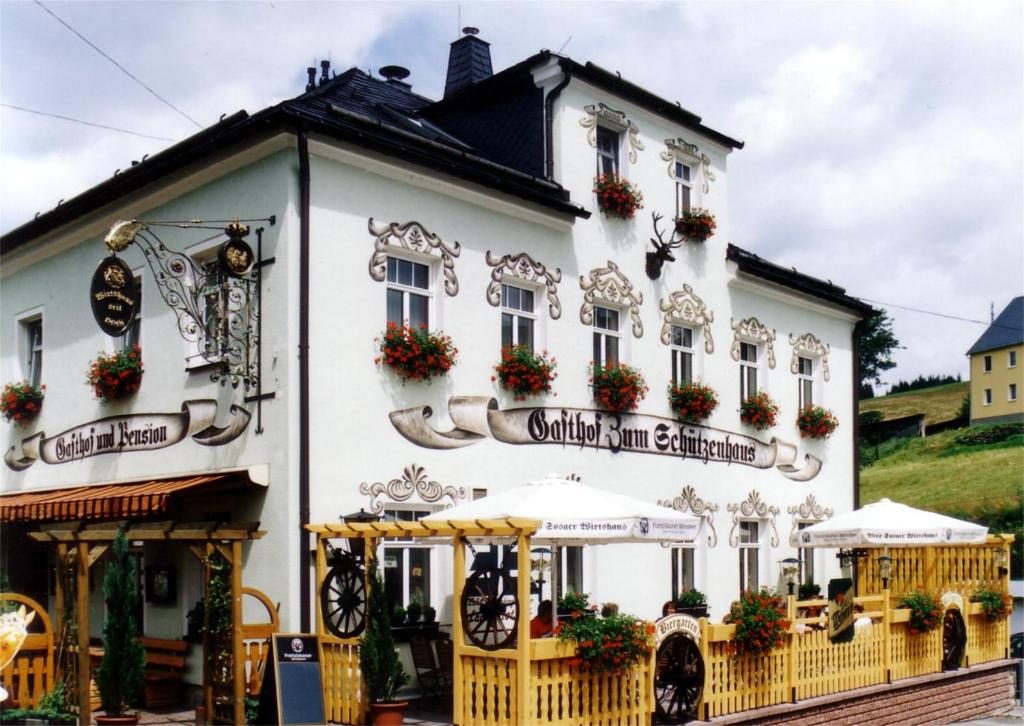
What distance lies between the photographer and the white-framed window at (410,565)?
531 inches

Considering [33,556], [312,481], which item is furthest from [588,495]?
[33,556]

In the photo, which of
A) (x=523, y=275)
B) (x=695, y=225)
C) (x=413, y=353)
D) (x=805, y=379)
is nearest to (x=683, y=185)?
(x=695, y=225)

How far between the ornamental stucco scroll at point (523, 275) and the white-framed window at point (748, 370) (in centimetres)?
489

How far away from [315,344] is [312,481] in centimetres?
147

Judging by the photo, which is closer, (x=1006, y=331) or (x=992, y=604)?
(x=992, y=604)

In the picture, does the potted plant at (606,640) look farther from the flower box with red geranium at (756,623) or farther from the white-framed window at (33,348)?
the white-framed window at (33,348)

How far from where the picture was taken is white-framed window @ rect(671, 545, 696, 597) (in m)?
17.4

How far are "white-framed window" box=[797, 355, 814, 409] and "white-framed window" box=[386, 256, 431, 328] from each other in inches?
359

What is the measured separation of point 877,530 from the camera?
16.1 m

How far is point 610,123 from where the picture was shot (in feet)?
56.6

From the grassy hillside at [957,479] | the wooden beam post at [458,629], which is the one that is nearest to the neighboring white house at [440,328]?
the wooden beam post at [458,629]

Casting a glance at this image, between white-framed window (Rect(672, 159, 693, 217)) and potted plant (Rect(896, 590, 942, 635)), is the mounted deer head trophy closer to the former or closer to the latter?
white-framed window (Rect(672, 159, 693, 217))

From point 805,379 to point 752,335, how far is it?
2093 mm

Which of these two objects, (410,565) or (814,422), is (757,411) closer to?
(814,422)
